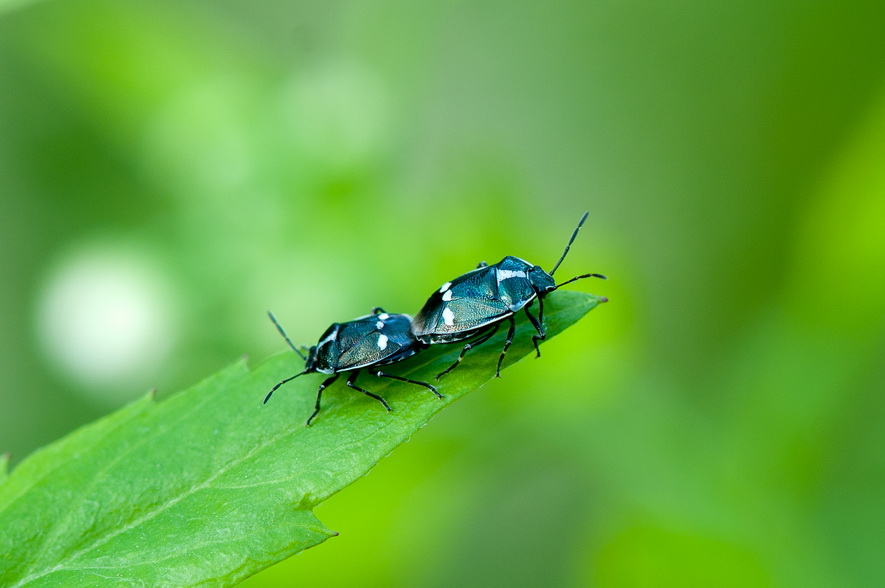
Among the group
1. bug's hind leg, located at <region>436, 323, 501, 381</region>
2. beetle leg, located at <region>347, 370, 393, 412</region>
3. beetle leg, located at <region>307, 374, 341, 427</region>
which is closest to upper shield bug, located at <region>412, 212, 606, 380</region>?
bug's hind leg, located at <region>436, 323, 501, 381</region>

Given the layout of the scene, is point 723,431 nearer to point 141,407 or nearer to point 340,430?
point 340,430

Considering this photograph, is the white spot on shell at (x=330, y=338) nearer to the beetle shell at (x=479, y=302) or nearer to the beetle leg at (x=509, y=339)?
the beetle shell at (x=479, y=302)

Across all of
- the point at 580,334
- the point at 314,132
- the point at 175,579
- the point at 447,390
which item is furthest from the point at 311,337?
the point at 175,579

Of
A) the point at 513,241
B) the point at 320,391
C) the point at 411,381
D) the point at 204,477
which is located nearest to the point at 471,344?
the point at 411,381

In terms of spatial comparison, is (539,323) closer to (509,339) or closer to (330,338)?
(509,339)

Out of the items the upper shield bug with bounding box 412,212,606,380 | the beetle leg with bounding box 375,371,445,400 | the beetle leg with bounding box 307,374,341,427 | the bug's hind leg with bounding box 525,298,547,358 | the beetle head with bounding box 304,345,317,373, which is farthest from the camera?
the beetle head with bounding box 304,345,317,373

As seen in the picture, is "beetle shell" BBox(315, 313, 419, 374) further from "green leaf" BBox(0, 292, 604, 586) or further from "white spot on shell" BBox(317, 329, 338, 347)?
"green leaf" BBox(0, 292, 604, 586)
